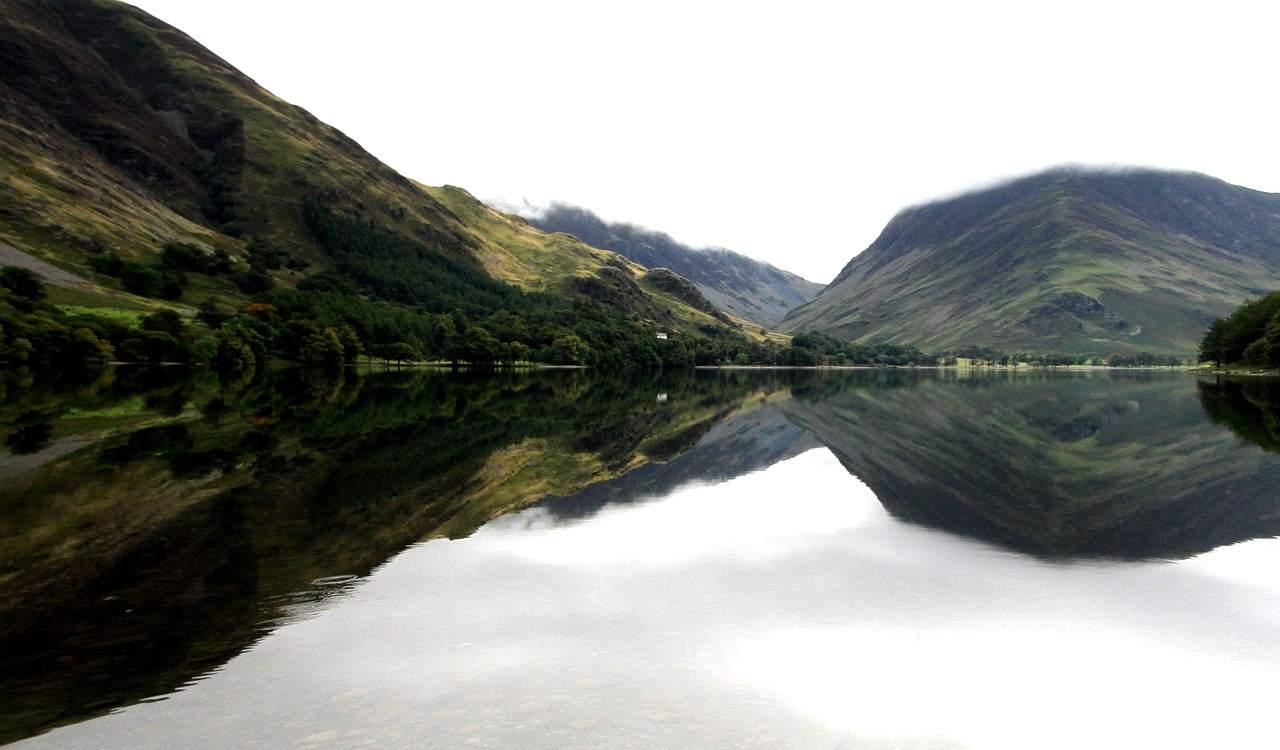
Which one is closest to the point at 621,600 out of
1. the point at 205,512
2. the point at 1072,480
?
the point at 205,512

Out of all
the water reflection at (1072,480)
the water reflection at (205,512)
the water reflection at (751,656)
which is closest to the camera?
the water reflection at (751,656)

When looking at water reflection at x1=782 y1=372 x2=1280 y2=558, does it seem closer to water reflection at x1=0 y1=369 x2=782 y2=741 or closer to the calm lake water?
the calm lake water

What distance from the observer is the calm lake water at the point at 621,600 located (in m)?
11.5

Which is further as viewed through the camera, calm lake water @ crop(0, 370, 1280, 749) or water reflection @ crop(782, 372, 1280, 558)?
water reflection @ crop(782, 372, 1280, 558)

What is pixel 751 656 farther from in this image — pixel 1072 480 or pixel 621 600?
pixel 1072 480

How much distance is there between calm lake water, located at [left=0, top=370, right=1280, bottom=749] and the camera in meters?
11.5

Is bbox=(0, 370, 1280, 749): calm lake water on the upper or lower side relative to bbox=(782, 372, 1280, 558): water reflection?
lower

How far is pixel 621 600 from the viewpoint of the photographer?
17.5 metres

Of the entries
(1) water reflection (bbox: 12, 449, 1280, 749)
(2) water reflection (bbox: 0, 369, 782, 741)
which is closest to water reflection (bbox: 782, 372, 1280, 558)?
(1) water reflection (bbox: 12, 449, 1280, 749)

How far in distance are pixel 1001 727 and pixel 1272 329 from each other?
174 meters

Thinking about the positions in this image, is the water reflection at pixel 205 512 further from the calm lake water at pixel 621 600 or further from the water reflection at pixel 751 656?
the water reflection at pixel 751 656

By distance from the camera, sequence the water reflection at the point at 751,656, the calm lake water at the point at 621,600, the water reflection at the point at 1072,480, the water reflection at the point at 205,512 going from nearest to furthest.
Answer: the water reflection at the point at 751,656
the calm lake water at the point at 621,600
the water reflection at the point at 205,512
the water reflection at the point at 1072,480

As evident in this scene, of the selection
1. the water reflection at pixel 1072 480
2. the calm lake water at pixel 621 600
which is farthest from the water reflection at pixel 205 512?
the water reflection at pixel 1072 480

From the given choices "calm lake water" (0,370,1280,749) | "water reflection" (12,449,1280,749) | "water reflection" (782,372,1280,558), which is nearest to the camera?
"water reflection" (12,449,1280,749)
